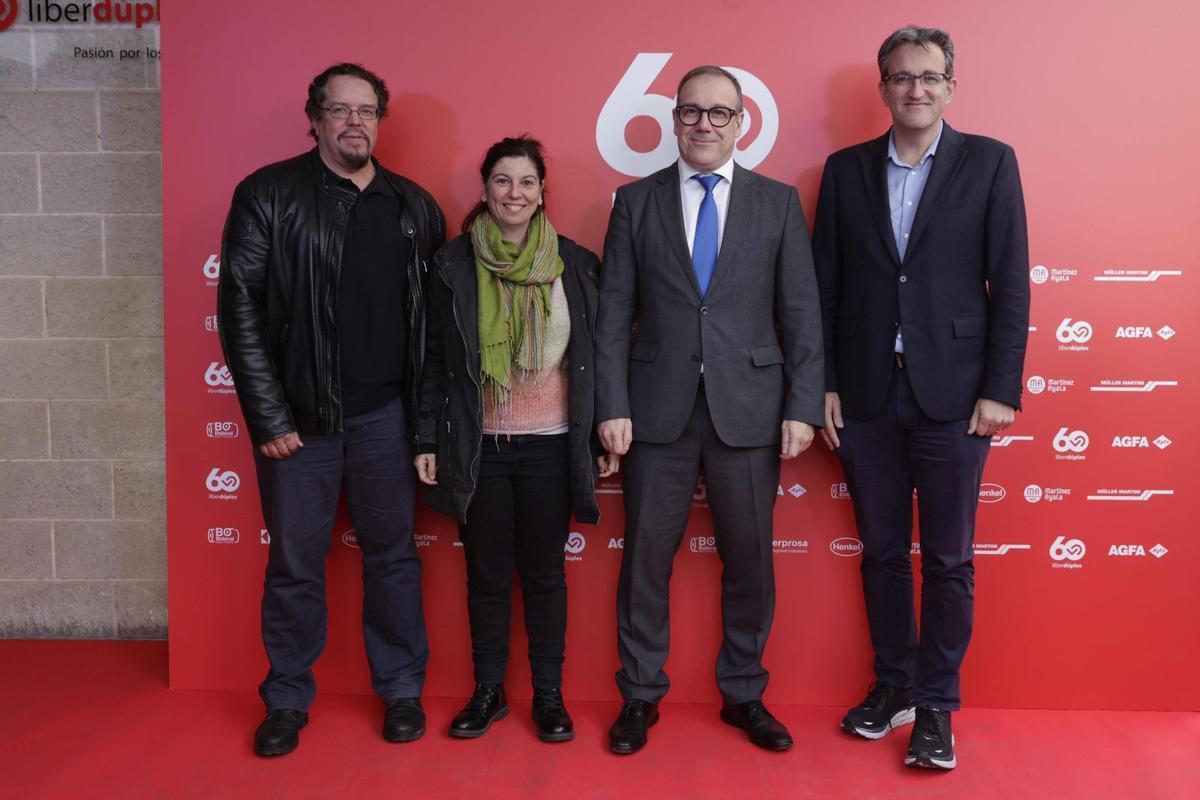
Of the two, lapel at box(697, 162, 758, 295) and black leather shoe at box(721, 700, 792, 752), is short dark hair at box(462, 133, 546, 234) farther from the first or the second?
black leather shoe at box(721, 700, 792, 752)

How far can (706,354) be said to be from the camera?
252cm

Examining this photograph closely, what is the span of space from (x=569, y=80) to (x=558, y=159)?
25 cm

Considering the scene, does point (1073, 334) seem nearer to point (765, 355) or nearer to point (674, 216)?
point (765, 355)

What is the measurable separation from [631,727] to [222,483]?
1583 mm

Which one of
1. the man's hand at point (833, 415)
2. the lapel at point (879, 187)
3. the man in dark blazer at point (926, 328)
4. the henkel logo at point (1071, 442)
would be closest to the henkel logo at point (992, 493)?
the henkel logo at point (1071, 442)

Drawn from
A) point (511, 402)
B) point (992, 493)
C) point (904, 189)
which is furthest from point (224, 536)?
point (992, 493)

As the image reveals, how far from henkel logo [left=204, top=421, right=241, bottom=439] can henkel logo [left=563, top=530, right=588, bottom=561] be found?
1.18m

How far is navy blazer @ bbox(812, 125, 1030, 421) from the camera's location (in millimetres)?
2441

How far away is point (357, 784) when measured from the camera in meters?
2.42

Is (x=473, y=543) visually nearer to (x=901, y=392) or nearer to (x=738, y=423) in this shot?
(x=738, y=423)

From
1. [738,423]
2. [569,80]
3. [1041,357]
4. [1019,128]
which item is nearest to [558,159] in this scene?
[569,80]

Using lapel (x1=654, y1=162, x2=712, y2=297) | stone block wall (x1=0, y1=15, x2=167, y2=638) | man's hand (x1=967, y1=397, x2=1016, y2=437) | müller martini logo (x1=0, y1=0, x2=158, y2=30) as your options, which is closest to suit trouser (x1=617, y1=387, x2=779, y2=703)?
lapel (x1=654, y1=162, x2=712, y2=297)

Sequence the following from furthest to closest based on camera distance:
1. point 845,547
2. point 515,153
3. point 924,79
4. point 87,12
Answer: point 87,12 < point 845,547 < point 515,153 < point 924,79

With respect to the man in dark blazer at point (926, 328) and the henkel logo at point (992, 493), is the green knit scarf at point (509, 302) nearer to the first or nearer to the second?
the man in dark blazer at point (926, 328)
